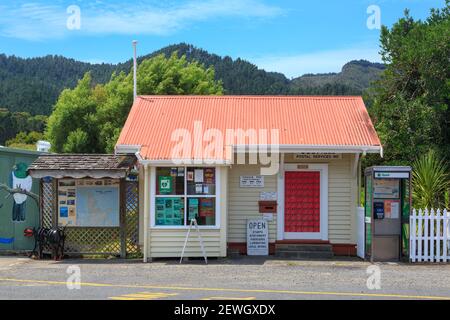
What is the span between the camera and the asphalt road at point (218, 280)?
10109 millimetres

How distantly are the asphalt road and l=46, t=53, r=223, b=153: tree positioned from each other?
2828 centimetres

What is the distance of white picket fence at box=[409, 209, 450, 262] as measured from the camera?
1507 centimetres

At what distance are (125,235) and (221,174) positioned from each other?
118 inches

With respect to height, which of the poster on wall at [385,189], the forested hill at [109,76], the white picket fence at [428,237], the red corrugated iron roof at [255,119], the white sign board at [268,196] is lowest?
the white picket fence at [428,237]

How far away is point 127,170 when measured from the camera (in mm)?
15758

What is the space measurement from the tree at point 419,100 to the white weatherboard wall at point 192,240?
8.50 metres

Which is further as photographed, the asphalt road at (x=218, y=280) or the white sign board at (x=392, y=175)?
the white sign board at (x=392, y=175)

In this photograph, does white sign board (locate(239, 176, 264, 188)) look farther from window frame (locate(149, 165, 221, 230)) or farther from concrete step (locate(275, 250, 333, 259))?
concrete step (locate(275, 250, 333, 259))

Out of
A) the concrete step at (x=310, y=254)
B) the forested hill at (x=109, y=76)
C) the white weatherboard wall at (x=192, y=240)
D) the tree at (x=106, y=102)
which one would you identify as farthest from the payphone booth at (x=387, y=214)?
the forested hill at (x=109, y=76)

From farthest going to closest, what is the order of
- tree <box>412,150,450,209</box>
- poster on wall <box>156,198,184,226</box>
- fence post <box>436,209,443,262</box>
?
tree <box>412,150,450,209</box>
poster on wall <box>156,198,184,226</box>
fence post <box>436,209,443,262</box>

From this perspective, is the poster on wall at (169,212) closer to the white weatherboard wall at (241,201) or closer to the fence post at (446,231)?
the white weatherboard wall at (241,201)

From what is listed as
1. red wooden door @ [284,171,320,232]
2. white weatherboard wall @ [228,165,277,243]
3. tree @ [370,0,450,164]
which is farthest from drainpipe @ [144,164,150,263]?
tree @ [370,0,450,164]
